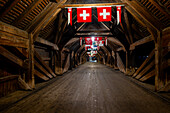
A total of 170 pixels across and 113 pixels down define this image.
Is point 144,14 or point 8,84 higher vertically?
point 144,14

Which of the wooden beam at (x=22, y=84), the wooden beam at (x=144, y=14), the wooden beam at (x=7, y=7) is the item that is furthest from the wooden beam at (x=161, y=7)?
the wooden beam at (x=22, y=84)

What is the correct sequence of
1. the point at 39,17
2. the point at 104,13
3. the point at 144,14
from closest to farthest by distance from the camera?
the point at 144,14 → the point at 39,17 → the point at 104,13

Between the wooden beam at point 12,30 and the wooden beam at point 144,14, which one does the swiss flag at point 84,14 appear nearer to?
the wooden beam at point 144,14

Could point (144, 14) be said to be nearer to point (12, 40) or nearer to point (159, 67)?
point (159, 67)

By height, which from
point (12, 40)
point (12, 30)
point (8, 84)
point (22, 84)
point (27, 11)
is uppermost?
point (27, 11)

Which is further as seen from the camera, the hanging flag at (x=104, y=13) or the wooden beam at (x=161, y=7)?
the hanging flag at (x=104, y=13)

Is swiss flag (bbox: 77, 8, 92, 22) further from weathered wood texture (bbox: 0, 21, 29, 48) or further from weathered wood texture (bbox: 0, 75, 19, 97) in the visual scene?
weathered wood texture (bbox: 0, 75, 19, 97)

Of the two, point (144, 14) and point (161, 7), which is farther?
point (144, 14)

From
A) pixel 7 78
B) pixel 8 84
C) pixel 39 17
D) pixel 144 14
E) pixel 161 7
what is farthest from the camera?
pixel 39 17

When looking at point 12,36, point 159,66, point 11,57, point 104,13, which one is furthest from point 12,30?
point 159,66

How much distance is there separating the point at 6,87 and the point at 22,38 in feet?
8.02

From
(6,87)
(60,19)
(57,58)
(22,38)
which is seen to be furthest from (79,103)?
(57,58)

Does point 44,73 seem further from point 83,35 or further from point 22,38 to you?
point 83,35

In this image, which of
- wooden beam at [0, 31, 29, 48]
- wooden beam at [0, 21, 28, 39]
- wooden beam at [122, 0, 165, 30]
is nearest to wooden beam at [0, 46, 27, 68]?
wooden beam at [0, 31, 29, 48]
